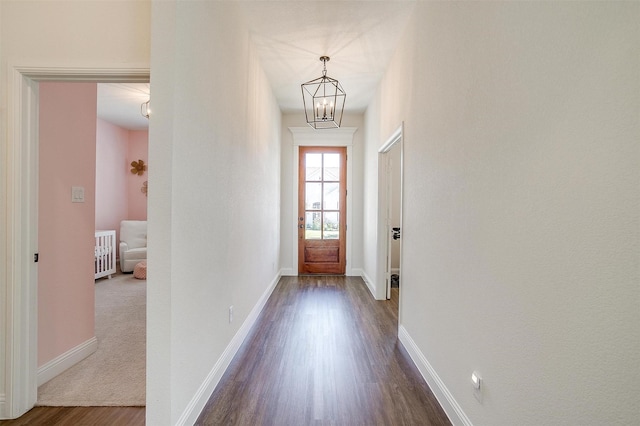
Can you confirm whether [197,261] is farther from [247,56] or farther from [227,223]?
[247,56]

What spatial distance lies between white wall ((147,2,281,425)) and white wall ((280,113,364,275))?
2.39 metres

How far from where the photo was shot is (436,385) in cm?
189

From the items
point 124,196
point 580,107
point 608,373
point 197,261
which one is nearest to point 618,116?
point 580,107

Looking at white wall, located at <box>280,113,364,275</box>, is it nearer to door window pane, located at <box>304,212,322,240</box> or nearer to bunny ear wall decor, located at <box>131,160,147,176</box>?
door window pane, located at <box>304,212,322,240</box>

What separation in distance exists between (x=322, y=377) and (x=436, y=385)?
0.74 metres

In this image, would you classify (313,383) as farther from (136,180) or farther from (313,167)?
(136,180)

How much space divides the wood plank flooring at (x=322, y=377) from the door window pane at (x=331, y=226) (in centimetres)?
199

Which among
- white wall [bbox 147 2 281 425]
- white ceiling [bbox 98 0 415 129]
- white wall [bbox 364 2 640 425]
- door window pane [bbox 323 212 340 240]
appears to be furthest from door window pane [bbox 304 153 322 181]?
white wall [bbox 364 2 640 425]

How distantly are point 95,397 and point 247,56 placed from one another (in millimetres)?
2764

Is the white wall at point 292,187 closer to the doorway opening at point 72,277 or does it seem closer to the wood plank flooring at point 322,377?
the wood plank flooring at point 322,377

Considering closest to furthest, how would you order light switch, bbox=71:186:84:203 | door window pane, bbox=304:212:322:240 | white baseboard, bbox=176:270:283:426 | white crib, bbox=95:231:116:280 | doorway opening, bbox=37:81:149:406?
1. white baseboard, bbox=176:270:283:426
2. doorway opening, bbox=37:81:149:406
3. light switch, bbox=71:186:84:203
4. white crib, bbox=95:231:116:280
5. door window pane, bbox=304:212:322:240

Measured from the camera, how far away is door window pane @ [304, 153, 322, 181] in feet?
17.4

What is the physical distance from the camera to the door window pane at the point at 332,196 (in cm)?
531

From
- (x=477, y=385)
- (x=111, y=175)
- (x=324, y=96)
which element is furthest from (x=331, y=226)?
(x=111, y=175)
